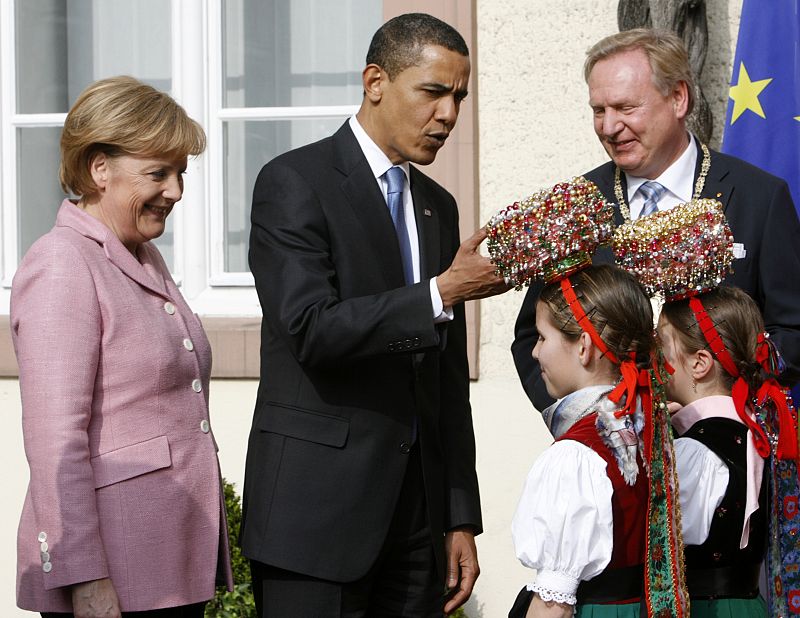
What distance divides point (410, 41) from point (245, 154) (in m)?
2.53

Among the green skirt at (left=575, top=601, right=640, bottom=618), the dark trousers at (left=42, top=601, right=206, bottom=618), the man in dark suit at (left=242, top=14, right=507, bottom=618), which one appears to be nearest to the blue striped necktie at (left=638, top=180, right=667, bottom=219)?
the man in dark suit at (left=242, top=14, right=507, bottom=618)

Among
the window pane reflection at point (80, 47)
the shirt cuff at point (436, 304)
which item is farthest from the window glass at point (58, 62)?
the shirt cuff at point (436, 304)

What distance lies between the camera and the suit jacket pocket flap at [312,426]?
8.98ft

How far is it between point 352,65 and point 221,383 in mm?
1525

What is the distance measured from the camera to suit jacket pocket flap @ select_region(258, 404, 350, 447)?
2.74 m

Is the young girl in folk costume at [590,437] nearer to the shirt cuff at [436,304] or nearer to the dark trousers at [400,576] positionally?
the shirt cuff at [436,304]

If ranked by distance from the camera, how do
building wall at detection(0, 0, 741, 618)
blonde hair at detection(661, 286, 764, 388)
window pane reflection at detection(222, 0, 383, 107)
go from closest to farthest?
blonde hair at detection(661, 286, 764, 388) → building wall at detection(0, 0, 741, 618) → window pane reflection at detection(222, 0, 383, 107)

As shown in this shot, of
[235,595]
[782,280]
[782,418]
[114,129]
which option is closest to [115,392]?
[114,129]

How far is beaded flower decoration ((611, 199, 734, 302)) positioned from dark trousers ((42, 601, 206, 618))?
127 cm

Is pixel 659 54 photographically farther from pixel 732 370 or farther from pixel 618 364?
pixel 618 364

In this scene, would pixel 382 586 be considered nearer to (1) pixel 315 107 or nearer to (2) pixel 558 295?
(2) pixel 558 295

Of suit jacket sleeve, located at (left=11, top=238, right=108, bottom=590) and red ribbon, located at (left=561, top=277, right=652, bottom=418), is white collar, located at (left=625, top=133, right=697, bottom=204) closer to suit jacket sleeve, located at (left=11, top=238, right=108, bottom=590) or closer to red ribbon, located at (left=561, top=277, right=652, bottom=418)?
red ribbon, located at (left=561, top=277, right=652, bottom=418)

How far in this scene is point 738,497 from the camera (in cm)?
256

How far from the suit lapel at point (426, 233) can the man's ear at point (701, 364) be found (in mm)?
660
